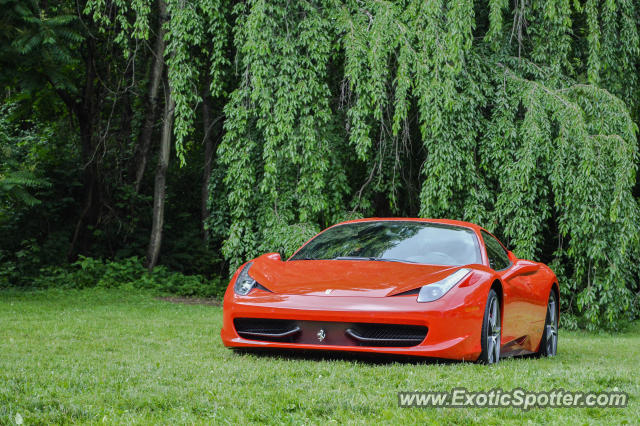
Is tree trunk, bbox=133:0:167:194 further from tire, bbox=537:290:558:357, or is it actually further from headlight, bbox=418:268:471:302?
headlight, bbox=418:268:471:302

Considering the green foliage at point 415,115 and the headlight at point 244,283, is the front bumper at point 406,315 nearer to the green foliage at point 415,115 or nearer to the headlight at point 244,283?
the headlight at point 244,283

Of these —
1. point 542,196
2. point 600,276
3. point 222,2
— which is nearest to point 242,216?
point 222,2

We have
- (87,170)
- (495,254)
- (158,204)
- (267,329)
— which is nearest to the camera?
(267,329)

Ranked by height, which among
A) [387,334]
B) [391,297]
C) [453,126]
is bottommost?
[387,334]

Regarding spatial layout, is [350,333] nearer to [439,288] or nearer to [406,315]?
[406,315]

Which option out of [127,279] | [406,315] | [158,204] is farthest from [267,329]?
[158,204]

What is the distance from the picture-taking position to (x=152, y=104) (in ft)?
62.2

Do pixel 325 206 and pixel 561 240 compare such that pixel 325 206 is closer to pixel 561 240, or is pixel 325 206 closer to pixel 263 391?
pixel 561 240

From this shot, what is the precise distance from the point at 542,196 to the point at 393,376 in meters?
8.42

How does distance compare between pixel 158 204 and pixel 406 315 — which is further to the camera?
pixel 158 204

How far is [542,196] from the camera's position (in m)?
12.7

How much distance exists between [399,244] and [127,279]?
11513 mm

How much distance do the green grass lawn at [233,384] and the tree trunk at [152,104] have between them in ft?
36.0

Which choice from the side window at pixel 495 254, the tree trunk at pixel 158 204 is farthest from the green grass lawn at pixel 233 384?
the tree trunk at pixel 158 204
